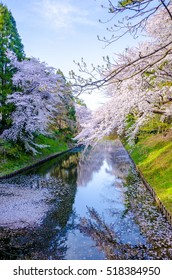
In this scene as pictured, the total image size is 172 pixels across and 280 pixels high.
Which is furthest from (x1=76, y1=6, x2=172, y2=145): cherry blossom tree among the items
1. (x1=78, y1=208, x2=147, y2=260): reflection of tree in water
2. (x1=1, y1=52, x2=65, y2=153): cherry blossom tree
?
(x1=1, y1=52, x2=65, y2=153): cherry blossom tree

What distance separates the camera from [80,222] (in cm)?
1266

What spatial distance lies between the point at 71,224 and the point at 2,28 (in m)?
22.4

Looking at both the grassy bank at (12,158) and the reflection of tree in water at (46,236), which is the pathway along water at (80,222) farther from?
the grassy bank at (12,158)

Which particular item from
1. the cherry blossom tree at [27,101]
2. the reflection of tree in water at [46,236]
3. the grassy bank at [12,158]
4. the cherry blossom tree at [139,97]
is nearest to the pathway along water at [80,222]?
the reflection of tree in water at [46,236]

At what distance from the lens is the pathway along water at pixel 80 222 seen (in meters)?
9.47

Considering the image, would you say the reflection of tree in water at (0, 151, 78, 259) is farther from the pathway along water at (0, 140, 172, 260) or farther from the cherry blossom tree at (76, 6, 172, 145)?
the cherry blossom tree at (76, 6, 172, 145)

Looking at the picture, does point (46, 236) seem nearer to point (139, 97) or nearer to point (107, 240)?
point (107, 240)

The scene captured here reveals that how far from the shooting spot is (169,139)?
2605 cm

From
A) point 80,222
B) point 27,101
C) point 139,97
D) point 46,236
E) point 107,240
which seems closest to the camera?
point 107,240

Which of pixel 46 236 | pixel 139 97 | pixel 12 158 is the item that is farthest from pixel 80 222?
pixel 12 158

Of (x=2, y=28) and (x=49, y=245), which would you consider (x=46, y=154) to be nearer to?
(x=2, y=28)

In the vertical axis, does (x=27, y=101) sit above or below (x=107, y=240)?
above
